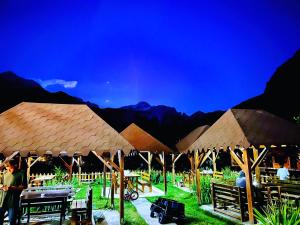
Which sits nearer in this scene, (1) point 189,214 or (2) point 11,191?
(2) point 11,191

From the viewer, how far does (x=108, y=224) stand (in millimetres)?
8523

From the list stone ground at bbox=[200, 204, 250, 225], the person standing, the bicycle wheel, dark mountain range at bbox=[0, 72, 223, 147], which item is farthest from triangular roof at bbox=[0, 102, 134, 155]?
dark mountain range at bbox=[0, 72, 223, 147]

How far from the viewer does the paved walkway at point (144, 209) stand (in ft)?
29.4

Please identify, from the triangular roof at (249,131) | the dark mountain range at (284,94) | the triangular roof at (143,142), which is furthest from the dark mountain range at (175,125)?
the triangular roof at (249,131)

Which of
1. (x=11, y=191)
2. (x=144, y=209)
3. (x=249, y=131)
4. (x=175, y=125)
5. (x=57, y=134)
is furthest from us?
(x=175, y=125)

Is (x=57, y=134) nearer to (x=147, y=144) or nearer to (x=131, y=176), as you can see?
(x=131, y=176)

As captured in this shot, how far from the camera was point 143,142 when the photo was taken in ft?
59.8

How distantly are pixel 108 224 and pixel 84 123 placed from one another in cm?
414

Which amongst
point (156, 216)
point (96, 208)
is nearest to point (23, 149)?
point (96, 208)

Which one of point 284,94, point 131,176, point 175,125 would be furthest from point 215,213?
point 175,125

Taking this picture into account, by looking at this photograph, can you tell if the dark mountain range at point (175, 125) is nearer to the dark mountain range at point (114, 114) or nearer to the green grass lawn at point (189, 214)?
the dark mountain range at point (114, 114)

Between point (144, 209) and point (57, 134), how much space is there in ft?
17.1

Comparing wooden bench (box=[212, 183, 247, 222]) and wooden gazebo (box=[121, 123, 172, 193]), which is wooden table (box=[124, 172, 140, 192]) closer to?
wooden gazebo (box=[121, 123, 172, 193])

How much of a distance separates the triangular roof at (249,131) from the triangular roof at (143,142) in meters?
5.86
